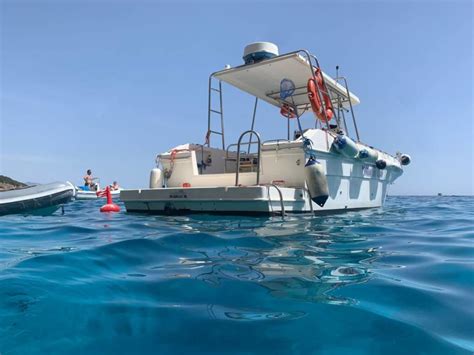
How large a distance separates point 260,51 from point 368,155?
3211 mm

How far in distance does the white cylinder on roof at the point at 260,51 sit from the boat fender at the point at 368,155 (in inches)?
106

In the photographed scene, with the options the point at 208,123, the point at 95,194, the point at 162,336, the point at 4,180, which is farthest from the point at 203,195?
the point at 4,180

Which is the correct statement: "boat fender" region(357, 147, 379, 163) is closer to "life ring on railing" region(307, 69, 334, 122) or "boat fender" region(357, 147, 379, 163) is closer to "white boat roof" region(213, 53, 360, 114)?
"life ring on railing" region(307, 69, 334, 122)

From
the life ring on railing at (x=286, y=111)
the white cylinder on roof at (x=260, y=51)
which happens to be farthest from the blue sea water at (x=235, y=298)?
the life ring on railing at (x=286, y=111)

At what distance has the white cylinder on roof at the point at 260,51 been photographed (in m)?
7.43

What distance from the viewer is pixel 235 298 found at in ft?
6.81

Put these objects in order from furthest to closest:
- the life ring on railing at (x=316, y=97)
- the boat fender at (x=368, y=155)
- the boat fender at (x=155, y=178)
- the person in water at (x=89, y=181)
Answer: the person in water at (x=89, y=181)
the boat fender at (x=155, y=178)
the boat fender at (x=368, y=155)
the life ring on railing at (x=316, y=97)

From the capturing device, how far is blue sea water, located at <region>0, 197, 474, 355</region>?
5.17 feet

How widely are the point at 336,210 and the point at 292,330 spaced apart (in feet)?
19.7

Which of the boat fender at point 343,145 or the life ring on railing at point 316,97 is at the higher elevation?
the life ring on railing at point 316,97

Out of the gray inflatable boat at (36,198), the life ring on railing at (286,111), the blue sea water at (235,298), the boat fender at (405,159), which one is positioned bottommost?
the blue sea water at (235,298)

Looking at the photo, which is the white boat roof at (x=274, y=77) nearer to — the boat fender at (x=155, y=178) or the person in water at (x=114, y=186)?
the boat fender at (x=155, y=178)

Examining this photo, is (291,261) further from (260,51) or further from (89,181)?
(89,181)

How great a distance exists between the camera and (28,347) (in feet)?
4.96
